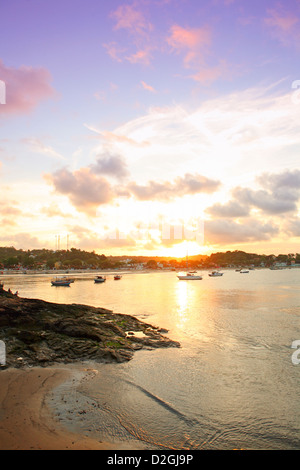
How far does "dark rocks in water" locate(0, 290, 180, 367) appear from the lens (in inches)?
711

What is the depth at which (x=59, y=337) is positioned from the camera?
2086 cm

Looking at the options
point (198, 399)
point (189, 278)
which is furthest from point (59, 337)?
point (189, 278)

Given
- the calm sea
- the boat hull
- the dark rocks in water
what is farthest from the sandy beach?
the boat hull

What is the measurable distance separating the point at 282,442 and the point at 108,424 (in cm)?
613

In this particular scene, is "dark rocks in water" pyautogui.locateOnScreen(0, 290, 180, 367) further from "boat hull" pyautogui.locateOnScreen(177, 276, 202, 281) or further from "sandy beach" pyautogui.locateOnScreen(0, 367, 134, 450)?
"boat hull" pyautogui.locateOnScreen(177, 276, 202, 281)

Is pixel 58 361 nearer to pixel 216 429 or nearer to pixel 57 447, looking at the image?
pixel 57 447

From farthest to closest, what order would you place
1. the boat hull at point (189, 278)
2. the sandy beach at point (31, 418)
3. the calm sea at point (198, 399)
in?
the boat hull at point (189, 278), the calm sea at point (198, 399), the sandy beach at point (31, 418)

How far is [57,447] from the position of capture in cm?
891

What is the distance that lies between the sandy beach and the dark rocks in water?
2.35m

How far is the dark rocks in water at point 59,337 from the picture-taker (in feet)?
59.2

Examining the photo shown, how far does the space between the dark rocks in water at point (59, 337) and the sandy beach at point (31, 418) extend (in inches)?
92.4

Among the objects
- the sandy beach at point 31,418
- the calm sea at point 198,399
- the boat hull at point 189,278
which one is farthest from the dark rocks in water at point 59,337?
the boat hull at point 189,278

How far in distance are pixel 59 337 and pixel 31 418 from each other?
34.5 ft

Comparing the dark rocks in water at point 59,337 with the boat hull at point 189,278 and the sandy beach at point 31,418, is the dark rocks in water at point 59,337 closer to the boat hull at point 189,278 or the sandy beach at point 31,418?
the sandy beach at point 31,418
